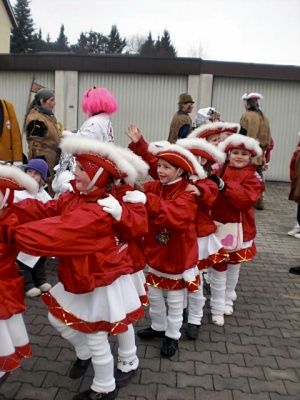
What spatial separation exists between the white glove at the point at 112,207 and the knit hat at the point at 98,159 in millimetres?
152

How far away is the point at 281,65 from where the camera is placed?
13.1 m

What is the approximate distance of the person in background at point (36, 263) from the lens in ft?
14.5

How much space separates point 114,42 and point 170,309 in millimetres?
56902

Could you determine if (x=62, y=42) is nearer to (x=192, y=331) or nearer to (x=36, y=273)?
(x=36, y=273)

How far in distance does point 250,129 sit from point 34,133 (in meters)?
4.40

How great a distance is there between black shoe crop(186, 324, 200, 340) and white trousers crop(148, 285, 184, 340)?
25cm

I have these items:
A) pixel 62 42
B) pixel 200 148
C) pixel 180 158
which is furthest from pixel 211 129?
pixel 62 42

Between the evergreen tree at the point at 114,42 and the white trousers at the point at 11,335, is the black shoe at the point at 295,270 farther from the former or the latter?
the evergreen tree at the point at 114,42

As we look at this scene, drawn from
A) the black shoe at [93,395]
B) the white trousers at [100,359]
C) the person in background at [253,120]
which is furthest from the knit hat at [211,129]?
the person in background at [253,120]

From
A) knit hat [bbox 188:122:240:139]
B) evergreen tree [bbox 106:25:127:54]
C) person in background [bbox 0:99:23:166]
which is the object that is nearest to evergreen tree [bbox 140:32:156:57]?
evergreen tree [bbox 106:25:127:54]

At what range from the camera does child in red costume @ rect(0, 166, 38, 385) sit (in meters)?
2.55

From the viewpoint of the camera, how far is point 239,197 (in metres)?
3.96

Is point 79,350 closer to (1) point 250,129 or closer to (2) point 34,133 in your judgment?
(2) point 34,133

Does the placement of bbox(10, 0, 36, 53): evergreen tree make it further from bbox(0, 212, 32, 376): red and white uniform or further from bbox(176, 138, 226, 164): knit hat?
bbox(0, 212, 32, 376): red and white uniform
